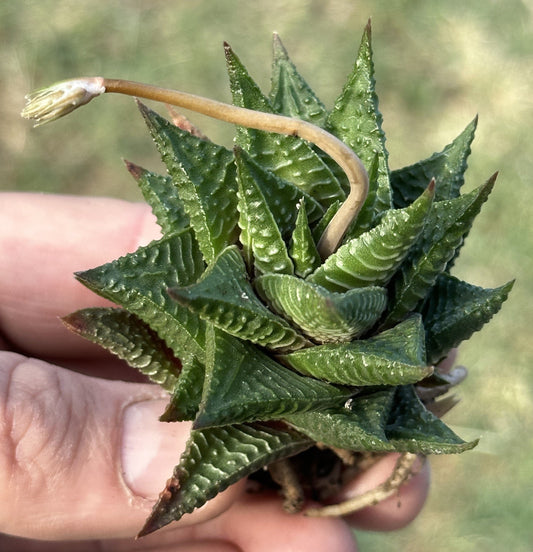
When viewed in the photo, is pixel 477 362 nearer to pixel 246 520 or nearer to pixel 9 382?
pixel 246 520

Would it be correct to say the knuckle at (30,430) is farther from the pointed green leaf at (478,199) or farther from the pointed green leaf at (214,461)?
the pointed green leaf at (478,199)

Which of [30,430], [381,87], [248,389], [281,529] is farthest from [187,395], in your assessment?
[381,87]

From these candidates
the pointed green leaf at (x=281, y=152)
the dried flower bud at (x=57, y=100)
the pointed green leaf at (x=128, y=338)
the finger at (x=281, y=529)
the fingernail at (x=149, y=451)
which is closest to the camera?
the dried flower bud at (x=57, y=100)

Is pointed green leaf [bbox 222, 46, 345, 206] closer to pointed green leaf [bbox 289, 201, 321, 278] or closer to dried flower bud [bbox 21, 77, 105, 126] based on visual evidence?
pointed green leaf [bbox 289, 201, 321, 278]

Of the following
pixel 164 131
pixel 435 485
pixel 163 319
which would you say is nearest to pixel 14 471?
pixel 163 319

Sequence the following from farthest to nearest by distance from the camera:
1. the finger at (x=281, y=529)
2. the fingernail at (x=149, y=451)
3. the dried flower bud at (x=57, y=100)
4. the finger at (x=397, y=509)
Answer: the finger at (x=397, y=509)
the finger at (x=281, y=529)
the fingernail at (x=149, y=451)
the dried flower bud at (x=57, y=100)

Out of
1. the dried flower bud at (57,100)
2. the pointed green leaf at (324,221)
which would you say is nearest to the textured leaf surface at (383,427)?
the pointed green leaf at (324,221)

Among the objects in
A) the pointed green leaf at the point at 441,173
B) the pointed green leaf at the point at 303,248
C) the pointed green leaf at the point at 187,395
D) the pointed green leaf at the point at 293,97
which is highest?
the pointed green leaf at the point at 293,97
